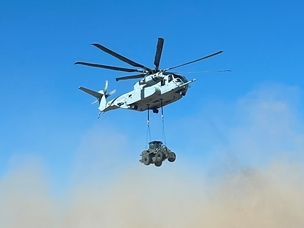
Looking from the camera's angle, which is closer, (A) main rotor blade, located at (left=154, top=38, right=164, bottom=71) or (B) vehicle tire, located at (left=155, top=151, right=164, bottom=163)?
(A) main rotor blade, located at (left=154, top=38, right=164, bottom=71)

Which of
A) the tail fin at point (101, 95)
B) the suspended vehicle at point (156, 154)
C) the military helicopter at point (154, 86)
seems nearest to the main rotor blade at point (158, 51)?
the military helicopter at point (154, 86)

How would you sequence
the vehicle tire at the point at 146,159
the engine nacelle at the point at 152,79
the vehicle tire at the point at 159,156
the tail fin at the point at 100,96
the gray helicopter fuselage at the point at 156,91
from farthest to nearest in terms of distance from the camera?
the tail fin at the point at 100,96, the vehicle tire at the point at 146,159, the vehicle tire at the point at 159,156, the engine nacelle at the point at 152,79, the gray helicopter fuselage at the point at 156,91

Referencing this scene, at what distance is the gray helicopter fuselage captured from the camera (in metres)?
38.2

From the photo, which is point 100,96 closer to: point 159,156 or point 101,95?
point 101,95

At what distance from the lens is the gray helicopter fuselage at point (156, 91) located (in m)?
38.2

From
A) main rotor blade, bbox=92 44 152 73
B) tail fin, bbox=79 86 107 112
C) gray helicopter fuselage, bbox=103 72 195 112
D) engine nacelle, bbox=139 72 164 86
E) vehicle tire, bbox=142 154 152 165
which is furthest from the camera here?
tail fin, bbox=79 86 107 112

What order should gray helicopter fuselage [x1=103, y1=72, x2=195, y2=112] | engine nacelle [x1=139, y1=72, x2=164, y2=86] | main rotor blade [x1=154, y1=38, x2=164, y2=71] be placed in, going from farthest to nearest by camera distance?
engine nacelle [x1=139, y1=72, x2=164, y2=86] < gray helicopter fuselage [x1=103, y1=72, x2=195, y2=112] < main rotor blade [x1=154, y1=38, x2=164, y2=71]

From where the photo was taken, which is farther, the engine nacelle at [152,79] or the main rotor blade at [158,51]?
the engine nacelle at [152,79]

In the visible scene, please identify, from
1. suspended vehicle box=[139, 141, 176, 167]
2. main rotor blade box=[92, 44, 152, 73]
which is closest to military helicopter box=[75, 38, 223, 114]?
main rotor blade box=[92, 44, 152, 73]

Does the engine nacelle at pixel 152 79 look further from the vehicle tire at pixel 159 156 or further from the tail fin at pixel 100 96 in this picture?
the tail fin at pixel 100 96

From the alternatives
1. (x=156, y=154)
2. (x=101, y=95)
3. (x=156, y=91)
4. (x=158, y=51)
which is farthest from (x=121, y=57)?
(x=101, y=95)

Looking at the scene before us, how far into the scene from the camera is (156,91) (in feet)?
126

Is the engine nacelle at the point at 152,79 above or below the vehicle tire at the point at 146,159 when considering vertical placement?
above

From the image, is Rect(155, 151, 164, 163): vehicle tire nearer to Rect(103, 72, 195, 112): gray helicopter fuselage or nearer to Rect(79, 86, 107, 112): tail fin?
Rect(103, 72, 195, 112): gray helicopter fuselage
